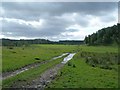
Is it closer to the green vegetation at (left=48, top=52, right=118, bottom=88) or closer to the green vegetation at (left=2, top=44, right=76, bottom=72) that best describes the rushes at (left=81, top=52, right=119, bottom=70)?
the green vegetation at (left=48, top=52, right=118, bottom=88)

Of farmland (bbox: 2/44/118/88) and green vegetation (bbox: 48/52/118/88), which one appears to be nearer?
green vegetation (bbox: 48/52/118/88)

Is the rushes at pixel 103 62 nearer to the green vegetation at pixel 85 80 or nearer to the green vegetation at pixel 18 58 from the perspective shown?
the green vegetation at pixel 85 80

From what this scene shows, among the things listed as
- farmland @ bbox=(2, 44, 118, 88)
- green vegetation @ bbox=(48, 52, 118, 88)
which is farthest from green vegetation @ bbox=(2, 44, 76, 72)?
green vegetation @ bbox=(48, 52, 118, 88)

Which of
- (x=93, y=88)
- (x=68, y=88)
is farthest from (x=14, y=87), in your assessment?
(x=93, y=88)

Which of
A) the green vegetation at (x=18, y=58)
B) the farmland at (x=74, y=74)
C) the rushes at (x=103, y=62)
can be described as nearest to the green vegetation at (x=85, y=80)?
the farmland at (x=74, y=74)

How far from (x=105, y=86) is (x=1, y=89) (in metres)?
10.3

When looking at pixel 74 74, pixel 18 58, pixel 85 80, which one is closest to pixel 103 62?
pixel 18 58

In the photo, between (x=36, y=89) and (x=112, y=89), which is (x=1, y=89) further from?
(x=112, y=89)

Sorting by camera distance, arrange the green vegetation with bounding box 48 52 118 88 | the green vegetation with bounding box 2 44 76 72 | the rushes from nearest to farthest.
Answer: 1. the green vegetation with bounding box 48 52 118 88
2. the green vegetation with bounding box 2 44 76 72
3. the rushes

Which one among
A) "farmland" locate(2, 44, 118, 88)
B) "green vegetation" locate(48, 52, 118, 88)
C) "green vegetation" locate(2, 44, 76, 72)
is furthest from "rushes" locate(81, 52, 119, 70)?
"green vegetation" locate(2, 44, 76, 72)

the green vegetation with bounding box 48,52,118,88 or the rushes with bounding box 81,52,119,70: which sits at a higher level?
the green vegetation with bounding box 48,52,118,88

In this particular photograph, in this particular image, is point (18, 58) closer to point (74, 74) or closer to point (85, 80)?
point (74, 74)

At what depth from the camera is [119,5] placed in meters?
16.2

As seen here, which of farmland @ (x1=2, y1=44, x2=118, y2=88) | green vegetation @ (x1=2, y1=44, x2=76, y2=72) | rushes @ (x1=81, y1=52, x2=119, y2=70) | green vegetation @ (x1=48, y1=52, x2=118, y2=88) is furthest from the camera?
rushes @ (x1=81, y1=52, x2=119, y2=70)
